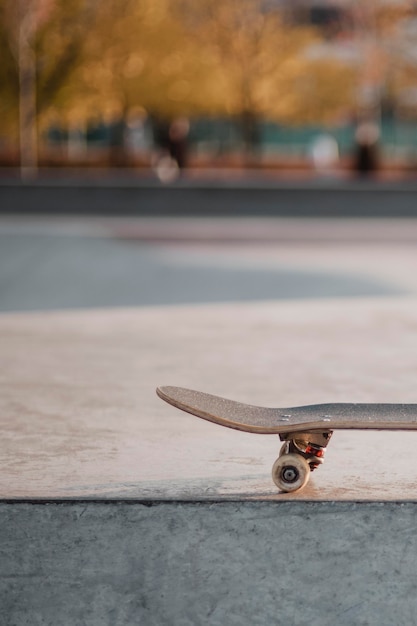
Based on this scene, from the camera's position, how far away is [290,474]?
287cm

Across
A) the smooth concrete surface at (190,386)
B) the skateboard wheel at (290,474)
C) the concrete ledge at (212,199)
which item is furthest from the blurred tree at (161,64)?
the skateboard wheel at (290,474)

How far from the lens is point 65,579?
268 cm

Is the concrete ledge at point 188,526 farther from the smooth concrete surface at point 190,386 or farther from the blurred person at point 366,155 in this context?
the blurred person at point 366,155

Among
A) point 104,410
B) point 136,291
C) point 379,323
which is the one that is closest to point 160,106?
point 136,291

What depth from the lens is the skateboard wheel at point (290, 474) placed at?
9.39ft

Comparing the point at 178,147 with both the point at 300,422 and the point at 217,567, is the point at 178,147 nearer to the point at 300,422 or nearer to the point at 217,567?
the point at 300,422

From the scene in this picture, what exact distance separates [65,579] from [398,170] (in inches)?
1104

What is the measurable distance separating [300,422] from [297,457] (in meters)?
→ 0.11

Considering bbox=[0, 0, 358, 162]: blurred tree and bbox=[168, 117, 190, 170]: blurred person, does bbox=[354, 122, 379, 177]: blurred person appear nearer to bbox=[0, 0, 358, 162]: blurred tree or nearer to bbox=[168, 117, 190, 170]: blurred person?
bbox=[0, 0, 358, 162]: blurred tree

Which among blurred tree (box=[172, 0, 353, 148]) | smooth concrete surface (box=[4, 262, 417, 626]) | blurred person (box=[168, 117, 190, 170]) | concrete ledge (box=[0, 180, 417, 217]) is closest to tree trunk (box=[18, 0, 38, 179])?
concrete ledge (box=[0, 180, 417, 217])

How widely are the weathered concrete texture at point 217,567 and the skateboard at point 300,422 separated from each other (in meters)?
0.18

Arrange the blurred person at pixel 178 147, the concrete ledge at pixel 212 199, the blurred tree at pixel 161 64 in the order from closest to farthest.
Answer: the concrete ledge at pixel 212 199 → the blurred tree at pixel 161 64 → the blurred person at pixel 178 147

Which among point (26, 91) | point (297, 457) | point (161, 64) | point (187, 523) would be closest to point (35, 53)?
point (26, 91)

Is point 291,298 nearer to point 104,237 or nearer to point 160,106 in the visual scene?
point 104,237
